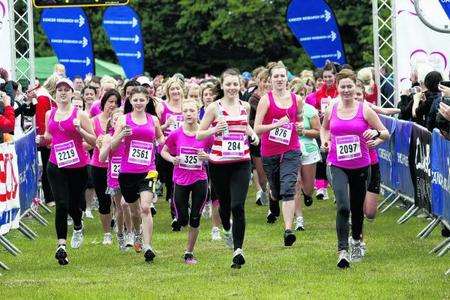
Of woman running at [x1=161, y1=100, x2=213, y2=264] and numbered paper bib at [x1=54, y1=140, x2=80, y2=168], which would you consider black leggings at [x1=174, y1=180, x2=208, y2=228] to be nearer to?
woman running at [x1=161, y1=100, x2=213, y2=264]

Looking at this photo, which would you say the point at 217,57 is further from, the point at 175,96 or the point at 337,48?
the point at 175,96

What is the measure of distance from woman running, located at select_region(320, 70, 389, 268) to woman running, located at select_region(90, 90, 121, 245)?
365 centimetres

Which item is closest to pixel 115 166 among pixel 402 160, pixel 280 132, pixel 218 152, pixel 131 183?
pixel 131 183

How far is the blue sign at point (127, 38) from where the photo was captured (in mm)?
29156

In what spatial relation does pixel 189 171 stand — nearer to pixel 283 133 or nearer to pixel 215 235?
pixel 283 133

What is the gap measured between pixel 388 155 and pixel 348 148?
7198mm

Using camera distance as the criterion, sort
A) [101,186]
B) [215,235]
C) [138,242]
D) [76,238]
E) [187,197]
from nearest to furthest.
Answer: [187,197] → [138,242] → [76,238] → [101,186] → [215,235]

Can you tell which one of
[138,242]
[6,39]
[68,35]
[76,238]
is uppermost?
[6,39]

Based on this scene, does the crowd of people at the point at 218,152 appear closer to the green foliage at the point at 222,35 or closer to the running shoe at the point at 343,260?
the running shoe at the point at 343,260

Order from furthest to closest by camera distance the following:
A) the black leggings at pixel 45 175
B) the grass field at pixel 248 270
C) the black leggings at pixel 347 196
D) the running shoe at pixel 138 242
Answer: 1. the black leggings at pixel 45 175
2. the running shoe at pixel 138 242
3. the black leggings at pixel 347 196
4. the grass field at pixel 248 270

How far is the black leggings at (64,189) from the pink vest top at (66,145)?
0.10 metres

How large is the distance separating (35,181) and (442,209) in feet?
24.1

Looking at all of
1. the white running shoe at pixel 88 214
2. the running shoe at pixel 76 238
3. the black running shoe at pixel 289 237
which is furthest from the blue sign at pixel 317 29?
the black running shoe at pixel 289 237

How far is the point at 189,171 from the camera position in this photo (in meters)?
15.5
